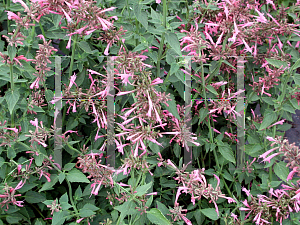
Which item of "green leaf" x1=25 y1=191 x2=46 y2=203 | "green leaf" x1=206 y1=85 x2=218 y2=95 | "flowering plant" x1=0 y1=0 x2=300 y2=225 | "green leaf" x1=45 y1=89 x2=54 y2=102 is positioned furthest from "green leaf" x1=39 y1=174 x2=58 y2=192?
"green leaf" x1=206 y1=85 x2=218 y2=95

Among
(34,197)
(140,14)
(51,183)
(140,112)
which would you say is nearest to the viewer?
(140,112)

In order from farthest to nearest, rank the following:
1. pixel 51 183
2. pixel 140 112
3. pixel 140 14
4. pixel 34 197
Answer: pixel 34 197, pixel 51 183, pixel 140 14, pixel 140 112

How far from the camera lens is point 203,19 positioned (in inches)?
51.3

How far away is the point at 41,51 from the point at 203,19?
0.68 metres

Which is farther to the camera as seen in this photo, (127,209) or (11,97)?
(11,97)

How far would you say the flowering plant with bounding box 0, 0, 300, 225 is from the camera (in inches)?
39.4

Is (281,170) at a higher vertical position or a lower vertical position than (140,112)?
lower

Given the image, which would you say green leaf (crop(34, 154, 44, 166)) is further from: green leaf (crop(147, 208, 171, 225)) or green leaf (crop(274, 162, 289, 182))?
green leaf (crop(274, 162, 289, 182))

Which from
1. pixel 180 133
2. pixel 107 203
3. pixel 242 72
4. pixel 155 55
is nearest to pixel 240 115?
pixel 242 72

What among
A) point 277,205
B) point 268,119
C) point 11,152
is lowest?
point 277,205

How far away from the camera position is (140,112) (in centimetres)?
92

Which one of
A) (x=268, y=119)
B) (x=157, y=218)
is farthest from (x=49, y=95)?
(x=268, y=119)

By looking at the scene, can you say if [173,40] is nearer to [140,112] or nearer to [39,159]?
[140,112]

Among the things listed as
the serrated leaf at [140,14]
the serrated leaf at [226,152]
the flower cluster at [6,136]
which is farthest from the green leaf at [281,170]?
the flower cluster at [6,136]
